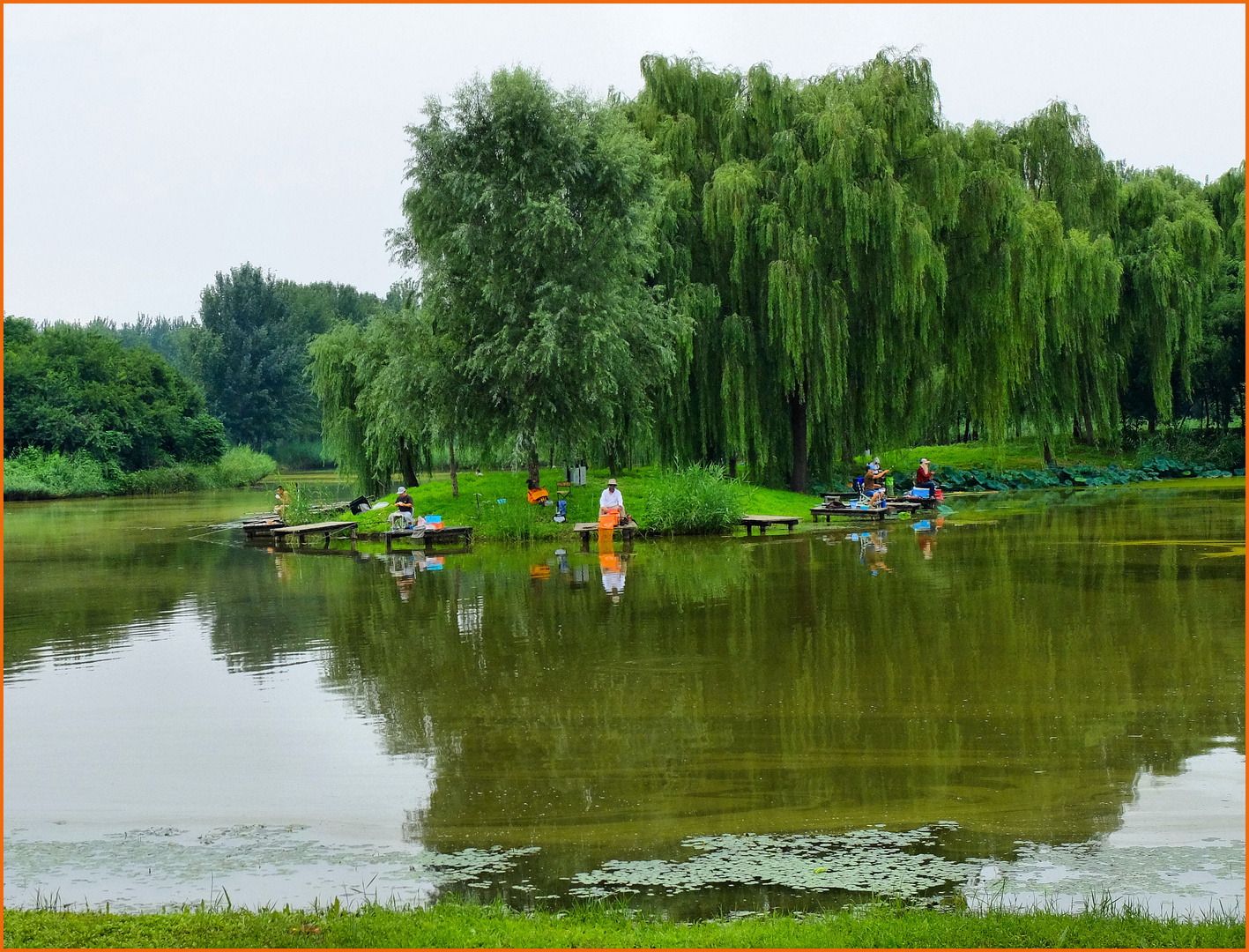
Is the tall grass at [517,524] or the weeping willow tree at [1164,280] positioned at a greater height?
the weeping willow tree at [1164,280]

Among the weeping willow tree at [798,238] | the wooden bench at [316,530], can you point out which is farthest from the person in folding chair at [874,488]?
the wooden bench at [316,530]

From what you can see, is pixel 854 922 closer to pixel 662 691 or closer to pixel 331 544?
pixel 662 691

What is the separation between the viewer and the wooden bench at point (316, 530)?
26.0 metres

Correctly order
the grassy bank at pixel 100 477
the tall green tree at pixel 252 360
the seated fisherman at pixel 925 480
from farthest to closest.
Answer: the tall green tree at pixel 252 360, the grassy bank at pixel 100 477, the seated fisherman at pixel 925 480

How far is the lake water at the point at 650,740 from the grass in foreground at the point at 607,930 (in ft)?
1.33

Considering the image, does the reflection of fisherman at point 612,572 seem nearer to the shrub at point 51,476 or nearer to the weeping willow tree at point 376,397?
the weeping willow tree at point 376,397

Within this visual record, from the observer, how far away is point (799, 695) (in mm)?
10016

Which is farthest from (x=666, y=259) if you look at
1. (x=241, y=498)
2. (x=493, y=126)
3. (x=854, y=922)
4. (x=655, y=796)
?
(x=241, y=498)

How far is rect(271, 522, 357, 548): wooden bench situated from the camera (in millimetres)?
26047

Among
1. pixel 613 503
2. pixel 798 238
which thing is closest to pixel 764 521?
pixel 613 503

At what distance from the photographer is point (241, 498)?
5550cm

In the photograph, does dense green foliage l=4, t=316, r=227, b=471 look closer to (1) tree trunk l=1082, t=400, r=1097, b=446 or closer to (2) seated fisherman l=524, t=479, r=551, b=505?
(2) seated fisherman l=524, t=479, r=551, b=505

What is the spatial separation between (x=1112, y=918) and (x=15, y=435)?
6736cm

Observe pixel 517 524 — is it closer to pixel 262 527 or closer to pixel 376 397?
pixel 376 397
